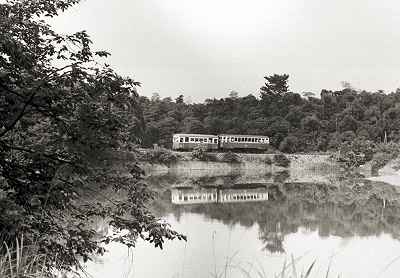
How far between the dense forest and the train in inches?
189

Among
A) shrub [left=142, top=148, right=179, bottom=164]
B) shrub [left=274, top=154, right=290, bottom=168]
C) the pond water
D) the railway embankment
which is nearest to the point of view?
the pond water

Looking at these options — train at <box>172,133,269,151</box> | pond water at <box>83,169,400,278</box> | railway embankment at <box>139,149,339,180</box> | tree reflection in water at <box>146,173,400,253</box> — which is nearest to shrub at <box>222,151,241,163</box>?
railway embankment at <box>139,149,339,180</box>

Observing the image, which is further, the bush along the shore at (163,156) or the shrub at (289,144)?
the shrub at (289,144)

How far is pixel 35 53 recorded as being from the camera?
5352mm

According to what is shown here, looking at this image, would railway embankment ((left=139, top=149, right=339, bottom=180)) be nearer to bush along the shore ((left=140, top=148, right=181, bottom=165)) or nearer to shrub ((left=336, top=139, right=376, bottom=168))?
bush along the shore ((left=140, top=148, right=181, bottom=165))

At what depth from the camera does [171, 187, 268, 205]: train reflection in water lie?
23234 mm

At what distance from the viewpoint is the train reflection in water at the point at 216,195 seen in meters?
23.2

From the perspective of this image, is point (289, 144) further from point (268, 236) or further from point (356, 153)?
point (268, 236)

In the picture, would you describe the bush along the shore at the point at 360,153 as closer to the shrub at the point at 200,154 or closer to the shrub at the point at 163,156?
the shrub at the point at 200,154

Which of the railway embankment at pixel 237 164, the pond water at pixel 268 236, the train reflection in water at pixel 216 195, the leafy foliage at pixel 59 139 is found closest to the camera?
the leafy foliage at pixel 59 139

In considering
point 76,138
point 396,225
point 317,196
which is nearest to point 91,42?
point 76,138

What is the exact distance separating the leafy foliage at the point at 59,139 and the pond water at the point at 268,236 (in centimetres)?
99

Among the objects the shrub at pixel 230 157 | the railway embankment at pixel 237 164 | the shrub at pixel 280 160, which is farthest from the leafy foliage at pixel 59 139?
the shrub at pixel 280 160

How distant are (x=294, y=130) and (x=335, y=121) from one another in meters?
4.94
